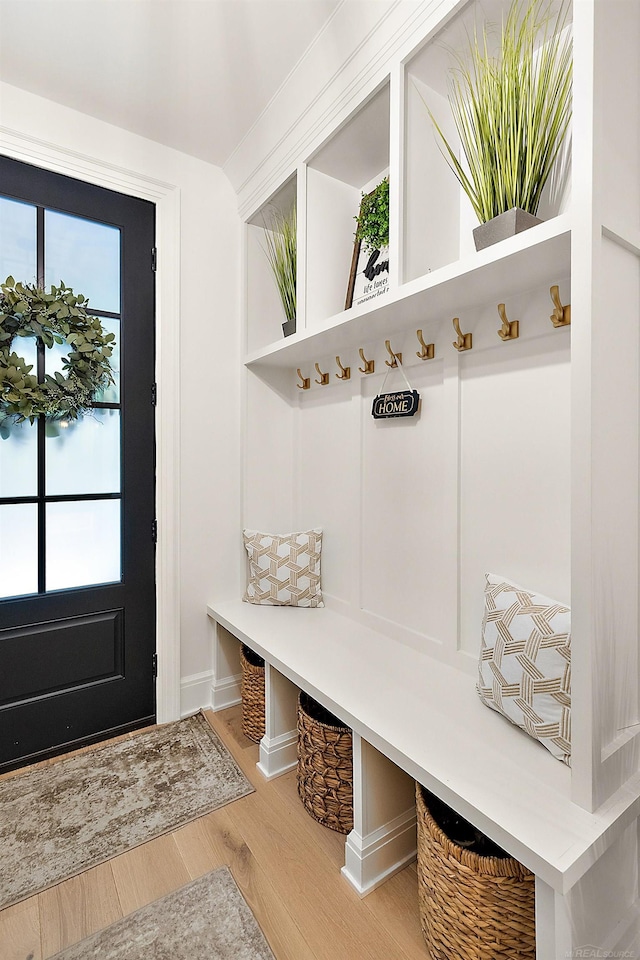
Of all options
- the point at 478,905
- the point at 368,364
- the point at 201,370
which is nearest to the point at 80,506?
the point at 201,370

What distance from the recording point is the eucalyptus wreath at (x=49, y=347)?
1.85 metres

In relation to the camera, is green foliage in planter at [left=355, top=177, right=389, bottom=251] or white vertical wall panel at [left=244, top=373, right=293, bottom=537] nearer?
green foliage in planter at [left=355, top=177, right=389, bottom=251]

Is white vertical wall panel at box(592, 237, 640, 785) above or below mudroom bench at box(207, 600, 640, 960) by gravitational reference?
above

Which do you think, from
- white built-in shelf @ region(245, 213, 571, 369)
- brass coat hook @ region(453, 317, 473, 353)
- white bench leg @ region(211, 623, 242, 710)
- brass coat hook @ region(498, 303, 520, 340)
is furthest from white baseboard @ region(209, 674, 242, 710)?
brass coat hook @ region(498, 303, 520, 340)

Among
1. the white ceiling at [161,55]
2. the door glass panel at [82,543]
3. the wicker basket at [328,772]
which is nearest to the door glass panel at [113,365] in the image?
the door glass panel at [82,543]

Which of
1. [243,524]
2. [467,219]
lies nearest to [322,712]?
[243,524]

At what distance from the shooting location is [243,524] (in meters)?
2.44

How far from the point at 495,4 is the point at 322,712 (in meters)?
2.15

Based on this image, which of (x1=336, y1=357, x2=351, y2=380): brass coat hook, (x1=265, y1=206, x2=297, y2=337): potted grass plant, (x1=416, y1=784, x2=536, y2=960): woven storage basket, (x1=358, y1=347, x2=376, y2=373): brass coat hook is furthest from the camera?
(x1=265, y1=206, x2=297, y2=337): potted grass plant

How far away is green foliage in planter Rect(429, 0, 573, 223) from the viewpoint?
118 centimetres

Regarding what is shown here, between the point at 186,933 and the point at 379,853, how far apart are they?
21.4 inches

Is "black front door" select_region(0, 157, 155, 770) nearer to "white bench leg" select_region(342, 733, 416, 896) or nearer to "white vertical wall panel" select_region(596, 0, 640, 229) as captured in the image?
"white bench leg" select_region(342, 733, 416, 896)

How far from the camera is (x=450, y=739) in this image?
1270 mm

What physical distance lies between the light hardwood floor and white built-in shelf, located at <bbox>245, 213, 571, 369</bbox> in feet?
5.56
